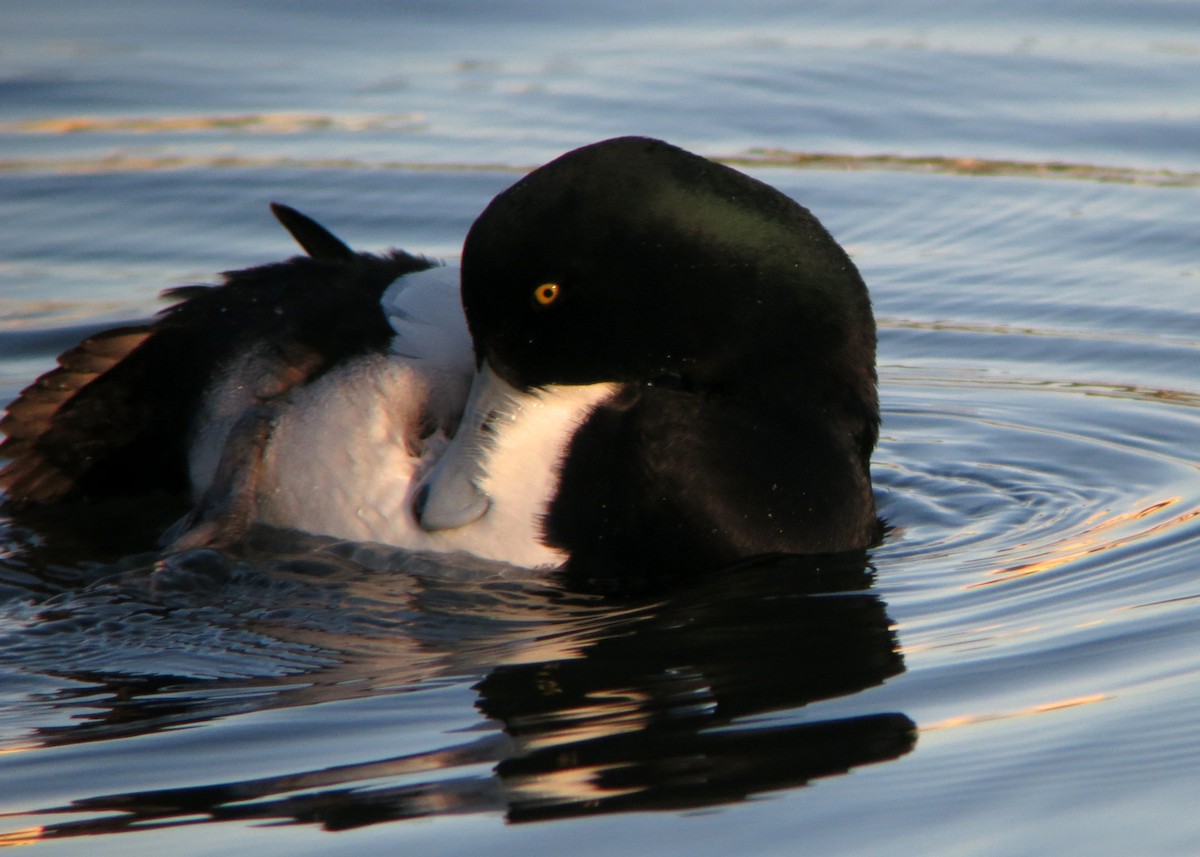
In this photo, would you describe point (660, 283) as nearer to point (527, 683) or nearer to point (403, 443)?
point (403, 443)

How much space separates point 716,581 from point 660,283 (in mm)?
738

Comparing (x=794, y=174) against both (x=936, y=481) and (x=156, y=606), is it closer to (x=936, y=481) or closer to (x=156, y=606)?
(x=936, y=481)

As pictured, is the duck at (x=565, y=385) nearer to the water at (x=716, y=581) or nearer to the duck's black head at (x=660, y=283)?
the duck's black head at (x=660, y=283)

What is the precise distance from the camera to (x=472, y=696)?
4.06 meters

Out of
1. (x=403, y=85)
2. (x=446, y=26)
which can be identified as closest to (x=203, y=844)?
(x=403, y=85)

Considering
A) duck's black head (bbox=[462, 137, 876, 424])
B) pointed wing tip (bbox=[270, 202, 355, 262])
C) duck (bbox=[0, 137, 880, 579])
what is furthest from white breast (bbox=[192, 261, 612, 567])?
pointed wing tip (bbox=[270, 202, 355, 262])

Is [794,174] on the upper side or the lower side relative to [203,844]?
upper

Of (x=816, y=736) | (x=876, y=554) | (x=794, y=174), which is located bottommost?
(x=816, y=736)

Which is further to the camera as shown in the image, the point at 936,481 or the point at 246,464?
the point at 936,481

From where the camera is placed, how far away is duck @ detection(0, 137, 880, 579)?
479 centimetres

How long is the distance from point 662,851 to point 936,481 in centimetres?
263

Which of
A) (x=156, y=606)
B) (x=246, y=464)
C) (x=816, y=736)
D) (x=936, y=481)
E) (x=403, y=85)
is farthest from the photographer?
(x=403, y=85)

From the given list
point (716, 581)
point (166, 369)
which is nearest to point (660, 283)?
point (716, 581)

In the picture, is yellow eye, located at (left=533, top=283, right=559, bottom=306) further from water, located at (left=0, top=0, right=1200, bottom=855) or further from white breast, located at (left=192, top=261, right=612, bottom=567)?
water, located at (left=0, top=0, right=1200, bottom=855)
